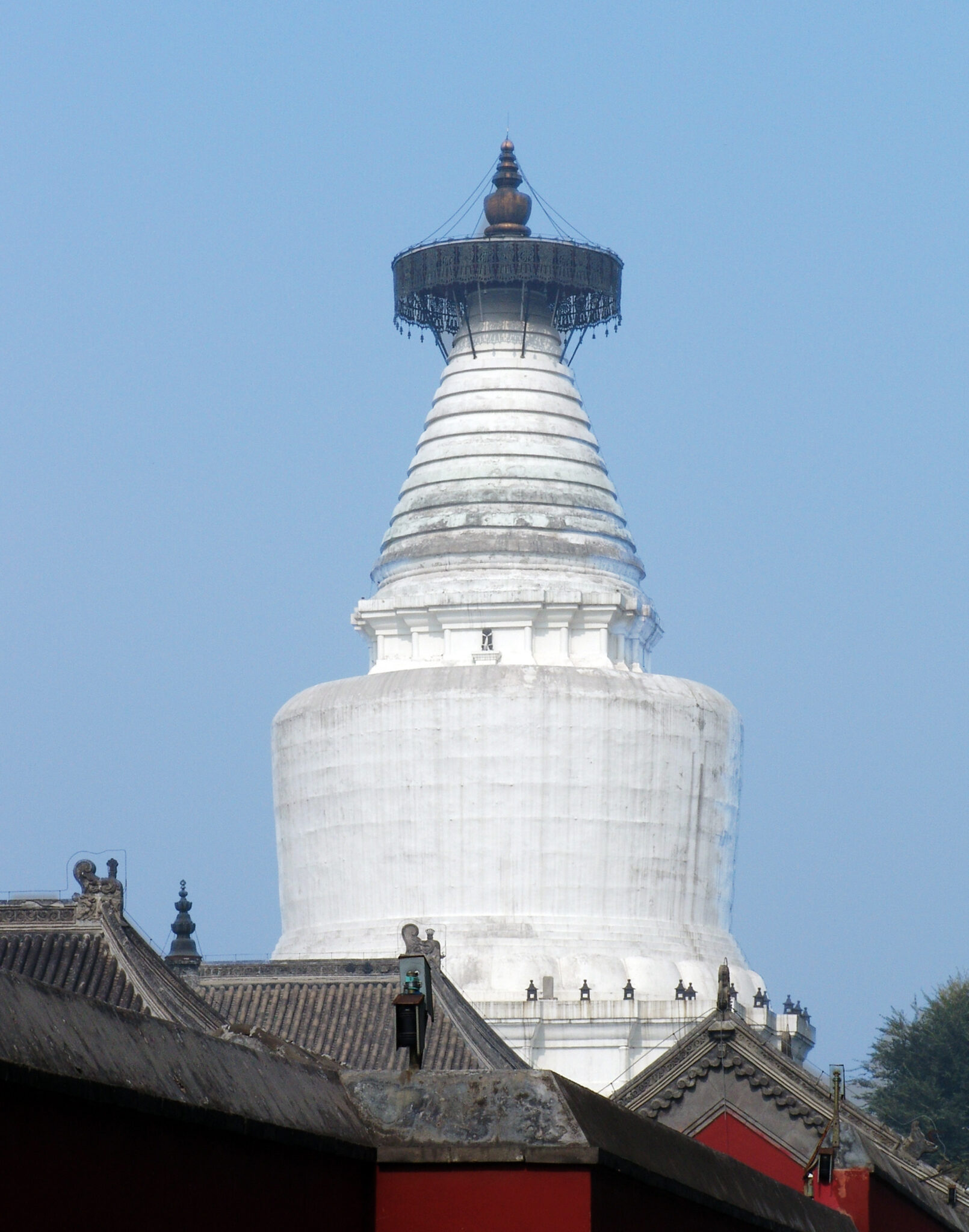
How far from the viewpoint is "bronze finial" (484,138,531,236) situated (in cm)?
6119

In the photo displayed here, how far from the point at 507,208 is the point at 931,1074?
24151 millimetres

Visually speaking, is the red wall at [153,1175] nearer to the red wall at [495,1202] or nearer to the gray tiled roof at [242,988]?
the red wall at [495,1202]

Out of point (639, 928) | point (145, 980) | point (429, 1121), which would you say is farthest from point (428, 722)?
point (429, 1121)

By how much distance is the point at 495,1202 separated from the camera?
987cm

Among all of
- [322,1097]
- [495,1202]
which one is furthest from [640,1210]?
[322,1097]

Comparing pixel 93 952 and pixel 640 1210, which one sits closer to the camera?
pixel 640 1210

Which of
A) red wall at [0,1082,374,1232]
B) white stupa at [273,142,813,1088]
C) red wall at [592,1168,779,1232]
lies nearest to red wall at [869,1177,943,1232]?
red wall at [592,1168,779,1232]

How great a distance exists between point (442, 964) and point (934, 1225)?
100ft

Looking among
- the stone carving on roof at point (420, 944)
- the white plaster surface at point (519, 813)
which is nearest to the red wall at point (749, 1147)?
the stone carving on roof at point (420, 944)

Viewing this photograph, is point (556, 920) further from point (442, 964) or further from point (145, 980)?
point (145, 980)

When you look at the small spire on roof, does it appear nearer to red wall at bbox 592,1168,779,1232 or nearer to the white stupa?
the white stupa

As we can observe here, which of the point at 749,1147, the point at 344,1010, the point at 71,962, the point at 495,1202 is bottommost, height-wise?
the point at 495,1202

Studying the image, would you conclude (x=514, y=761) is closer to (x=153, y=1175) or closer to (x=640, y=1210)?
(x=640, y=1210)

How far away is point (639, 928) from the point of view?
181 ft
